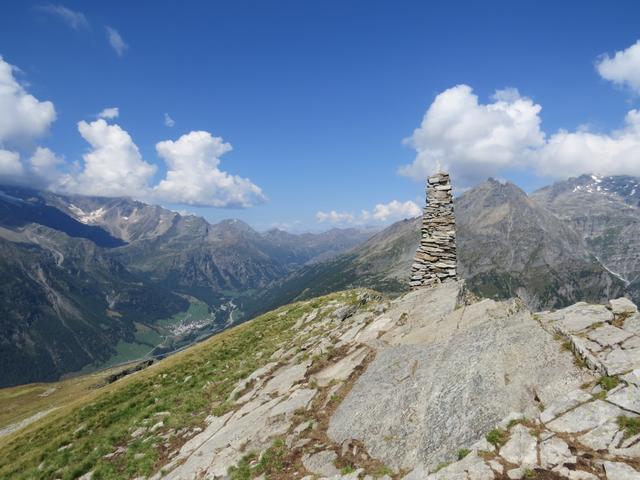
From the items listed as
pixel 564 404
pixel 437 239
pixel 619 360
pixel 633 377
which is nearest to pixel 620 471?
pixel 564 404

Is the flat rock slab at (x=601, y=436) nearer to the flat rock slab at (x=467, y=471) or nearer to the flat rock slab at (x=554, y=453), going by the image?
the flat rock slab at (x=554, y=453)

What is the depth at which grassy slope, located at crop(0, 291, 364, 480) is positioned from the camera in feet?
84.6

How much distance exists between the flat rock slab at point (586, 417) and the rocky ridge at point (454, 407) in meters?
0.04

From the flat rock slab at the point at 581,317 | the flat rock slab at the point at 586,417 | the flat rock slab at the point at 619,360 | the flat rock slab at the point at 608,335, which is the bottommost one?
the flat rock slab at the point at 586,417

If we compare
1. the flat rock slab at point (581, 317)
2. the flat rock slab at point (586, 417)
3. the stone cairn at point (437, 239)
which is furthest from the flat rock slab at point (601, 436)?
the stone cairn at point (437, 239)

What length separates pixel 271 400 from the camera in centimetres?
2472

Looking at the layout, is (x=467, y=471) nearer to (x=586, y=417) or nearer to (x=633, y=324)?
(x=586, y=417)

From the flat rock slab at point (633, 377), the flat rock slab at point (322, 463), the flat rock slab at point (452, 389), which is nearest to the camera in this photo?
the flat rock slab at point (633, 377)

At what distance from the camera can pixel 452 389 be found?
17.6 meters

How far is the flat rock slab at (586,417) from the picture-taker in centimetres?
1302

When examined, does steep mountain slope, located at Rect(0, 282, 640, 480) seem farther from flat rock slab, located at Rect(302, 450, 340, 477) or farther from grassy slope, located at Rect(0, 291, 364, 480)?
grassy slope, located at Rect(0, 291, 364, 480)

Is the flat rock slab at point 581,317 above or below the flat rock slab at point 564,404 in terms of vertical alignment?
above

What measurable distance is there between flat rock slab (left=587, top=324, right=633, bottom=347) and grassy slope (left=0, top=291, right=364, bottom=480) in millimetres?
21903

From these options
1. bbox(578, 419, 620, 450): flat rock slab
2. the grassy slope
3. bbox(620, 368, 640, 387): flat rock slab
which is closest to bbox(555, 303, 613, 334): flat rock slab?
bbox(620, 368, 640, 387): flat rock slab
